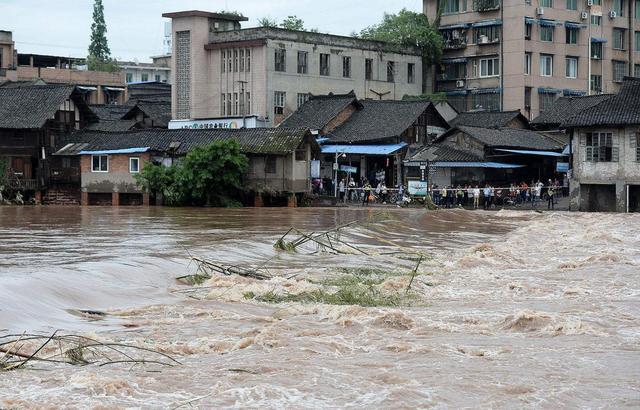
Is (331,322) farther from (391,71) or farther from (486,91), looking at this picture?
(486,91)

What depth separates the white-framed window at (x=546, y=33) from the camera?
62119 millimetres

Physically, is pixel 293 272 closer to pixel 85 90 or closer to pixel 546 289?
pixel 546 289

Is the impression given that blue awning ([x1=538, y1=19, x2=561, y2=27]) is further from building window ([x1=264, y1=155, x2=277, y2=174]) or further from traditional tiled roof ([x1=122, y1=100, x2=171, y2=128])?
building window ([x1=264, y1=155, x2=277, y2=174])

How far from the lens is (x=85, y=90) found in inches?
2948

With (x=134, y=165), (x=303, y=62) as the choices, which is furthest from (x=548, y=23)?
(x=134, y=165)

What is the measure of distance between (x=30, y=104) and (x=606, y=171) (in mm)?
28135

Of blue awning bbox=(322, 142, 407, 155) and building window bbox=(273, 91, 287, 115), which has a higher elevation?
building window bbox=(273, 91, 287, 115)

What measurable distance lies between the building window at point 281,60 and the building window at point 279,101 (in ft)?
4.06

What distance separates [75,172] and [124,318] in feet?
128

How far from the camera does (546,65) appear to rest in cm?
6278

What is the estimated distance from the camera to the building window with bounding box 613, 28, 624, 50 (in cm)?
6550

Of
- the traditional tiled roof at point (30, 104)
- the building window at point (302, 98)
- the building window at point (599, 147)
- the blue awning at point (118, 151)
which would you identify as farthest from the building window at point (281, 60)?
the building window at point (599, 147)

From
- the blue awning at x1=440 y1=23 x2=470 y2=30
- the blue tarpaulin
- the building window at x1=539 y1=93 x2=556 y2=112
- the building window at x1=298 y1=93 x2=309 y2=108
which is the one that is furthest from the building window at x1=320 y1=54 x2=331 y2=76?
the building window at x1=539 y1=93 x2=556 y2=112

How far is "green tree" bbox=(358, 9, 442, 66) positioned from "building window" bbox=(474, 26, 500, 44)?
93.9 inches
